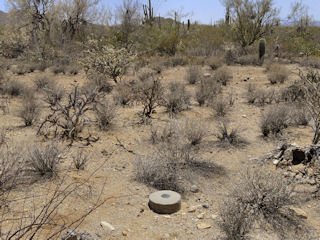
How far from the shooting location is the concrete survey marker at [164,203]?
387cm

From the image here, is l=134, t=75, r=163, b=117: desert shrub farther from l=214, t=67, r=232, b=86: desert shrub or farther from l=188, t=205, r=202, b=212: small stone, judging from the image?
l=214, t=67, r=232, b=86: desert shrub

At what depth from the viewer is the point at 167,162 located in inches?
191

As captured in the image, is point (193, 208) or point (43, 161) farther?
point (43, 161)

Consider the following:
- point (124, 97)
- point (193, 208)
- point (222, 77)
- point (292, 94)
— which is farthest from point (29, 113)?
point (222, 77)

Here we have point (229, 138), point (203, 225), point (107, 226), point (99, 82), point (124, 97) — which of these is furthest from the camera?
point (99, 82)

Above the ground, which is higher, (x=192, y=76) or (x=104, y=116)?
(x=192, y=76)

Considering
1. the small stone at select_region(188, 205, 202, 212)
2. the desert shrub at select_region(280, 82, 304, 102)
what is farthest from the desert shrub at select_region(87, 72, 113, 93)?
the small stone at select_region(188, 205, 202, 212)

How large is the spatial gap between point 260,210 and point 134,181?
182 cm

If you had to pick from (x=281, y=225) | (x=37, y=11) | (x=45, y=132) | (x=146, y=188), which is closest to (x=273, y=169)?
(x=281, y=225)

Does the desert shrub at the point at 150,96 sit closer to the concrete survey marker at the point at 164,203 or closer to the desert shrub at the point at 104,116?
the desert shrub at the point at 104,116

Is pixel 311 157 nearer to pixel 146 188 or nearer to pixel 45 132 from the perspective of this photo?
pixel 146 188

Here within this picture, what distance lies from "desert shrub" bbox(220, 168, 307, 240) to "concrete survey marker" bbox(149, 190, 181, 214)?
576 mm

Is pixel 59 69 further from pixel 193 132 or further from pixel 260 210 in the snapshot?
pixel 260 210

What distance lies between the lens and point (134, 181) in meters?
4.65
